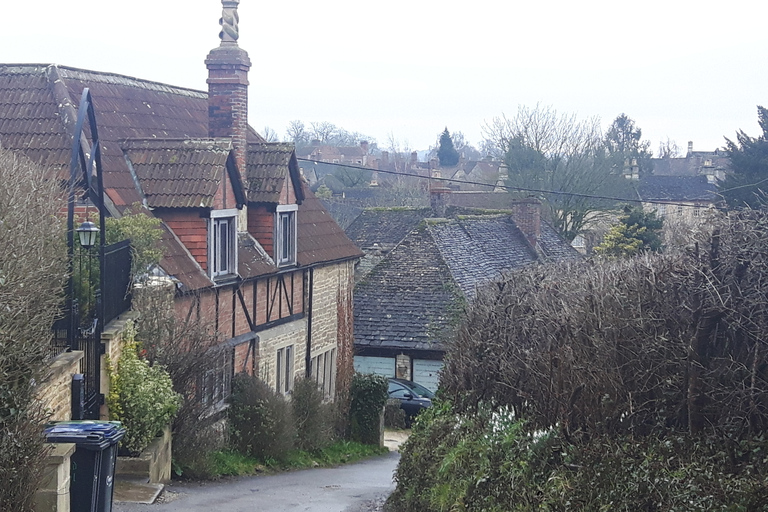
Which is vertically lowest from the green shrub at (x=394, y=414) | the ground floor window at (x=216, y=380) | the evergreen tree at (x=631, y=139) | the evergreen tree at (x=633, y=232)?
the green shrub at (x=394, y=414)

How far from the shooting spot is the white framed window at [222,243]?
16719 millimetres

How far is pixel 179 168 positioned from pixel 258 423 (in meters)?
4.98

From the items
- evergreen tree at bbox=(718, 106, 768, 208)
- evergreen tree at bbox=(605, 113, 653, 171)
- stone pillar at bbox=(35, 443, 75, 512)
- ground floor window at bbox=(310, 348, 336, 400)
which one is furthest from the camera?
evergreen tree at bbox=(605, 113, 653, 171)

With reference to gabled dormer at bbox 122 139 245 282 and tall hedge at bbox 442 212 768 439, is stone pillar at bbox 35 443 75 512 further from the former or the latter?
gabled dormer at bbox 122 139 245 282

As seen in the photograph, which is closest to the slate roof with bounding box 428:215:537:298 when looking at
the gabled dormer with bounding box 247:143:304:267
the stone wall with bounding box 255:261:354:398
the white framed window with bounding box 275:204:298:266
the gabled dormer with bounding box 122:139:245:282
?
the stone wall with bounding box 255:261:354:398

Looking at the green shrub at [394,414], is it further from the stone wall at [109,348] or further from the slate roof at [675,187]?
the slate roof at [675,187]

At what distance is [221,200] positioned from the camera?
56.1 feet

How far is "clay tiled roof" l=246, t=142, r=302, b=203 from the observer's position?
19.3 meters

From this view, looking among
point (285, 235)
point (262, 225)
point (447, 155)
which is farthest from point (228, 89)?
point (447, 155)

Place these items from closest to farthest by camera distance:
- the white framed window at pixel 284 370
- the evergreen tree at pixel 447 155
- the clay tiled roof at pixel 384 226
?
the white framed window at pixel 284 370, the clay tiled roof at pixel 384 226, the evergreen tree at pixel 447 155

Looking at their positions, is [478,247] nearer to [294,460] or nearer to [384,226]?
[384,226]

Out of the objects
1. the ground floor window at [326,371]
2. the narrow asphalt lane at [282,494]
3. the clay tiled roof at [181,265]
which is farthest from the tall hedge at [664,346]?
the ground floor window at [326,371]

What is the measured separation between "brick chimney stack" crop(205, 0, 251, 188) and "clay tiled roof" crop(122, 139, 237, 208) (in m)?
1.89

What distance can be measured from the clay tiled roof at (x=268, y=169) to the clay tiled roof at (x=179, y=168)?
7.63 feet
